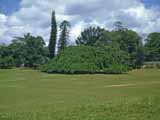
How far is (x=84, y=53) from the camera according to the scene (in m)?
60.1

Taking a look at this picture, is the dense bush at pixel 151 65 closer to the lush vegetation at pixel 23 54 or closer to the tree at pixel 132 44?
the tree at pixel 132 44

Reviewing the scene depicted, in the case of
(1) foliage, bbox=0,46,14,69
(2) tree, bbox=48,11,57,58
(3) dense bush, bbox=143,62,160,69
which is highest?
(2) tree, bbox=48,11,57,58

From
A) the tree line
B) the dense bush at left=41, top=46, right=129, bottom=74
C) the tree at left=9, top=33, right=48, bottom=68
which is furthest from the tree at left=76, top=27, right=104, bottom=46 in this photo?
the dense bush at left=41, top=46, right=129, bottom=74

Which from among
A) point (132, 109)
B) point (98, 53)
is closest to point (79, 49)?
point (98, 53)

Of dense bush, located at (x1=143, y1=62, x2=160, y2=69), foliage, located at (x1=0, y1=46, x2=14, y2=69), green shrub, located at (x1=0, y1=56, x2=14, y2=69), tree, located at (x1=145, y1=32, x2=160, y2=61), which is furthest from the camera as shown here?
tree, located at (x1=145, y1=32, x2=160, y2=61)

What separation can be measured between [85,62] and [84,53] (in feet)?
6.68

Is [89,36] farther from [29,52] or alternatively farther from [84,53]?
[84,53]

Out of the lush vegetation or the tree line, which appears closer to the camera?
the tree line

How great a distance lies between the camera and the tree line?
2333 inches

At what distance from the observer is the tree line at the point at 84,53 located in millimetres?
59250

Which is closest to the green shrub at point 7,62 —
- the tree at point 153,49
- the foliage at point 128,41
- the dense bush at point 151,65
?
the foliage at point 128,41

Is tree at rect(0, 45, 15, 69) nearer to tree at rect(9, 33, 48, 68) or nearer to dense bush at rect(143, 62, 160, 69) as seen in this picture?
tree at rect(9, 33, 48, 68)

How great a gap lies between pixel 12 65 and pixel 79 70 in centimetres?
2990

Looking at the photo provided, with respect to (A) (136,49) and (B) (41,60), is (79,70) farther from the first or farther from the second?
(A) (136,49)
